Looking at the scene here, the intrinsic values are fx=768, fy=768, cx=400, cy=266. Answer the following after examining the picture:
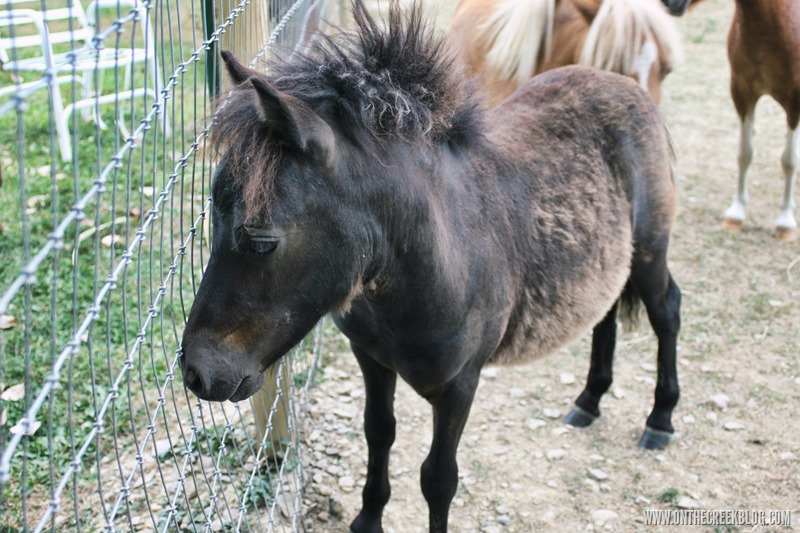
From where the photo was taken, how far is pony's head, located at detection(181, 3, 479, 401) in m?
1.74

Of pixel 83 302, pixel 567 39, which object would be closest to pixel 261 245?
pixel 83 302

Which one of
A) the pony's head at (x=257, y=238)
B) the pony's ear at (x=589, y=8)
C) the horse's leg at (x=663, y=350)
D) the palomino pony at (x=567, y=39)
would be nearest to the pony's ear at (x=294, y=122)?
the pony's head at (x=257, y=238)

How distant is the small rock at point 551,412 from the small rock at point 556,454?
273 millimetres

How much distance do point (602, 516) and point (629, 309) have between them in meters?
1.01

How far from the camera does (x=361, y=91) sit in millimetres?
1959

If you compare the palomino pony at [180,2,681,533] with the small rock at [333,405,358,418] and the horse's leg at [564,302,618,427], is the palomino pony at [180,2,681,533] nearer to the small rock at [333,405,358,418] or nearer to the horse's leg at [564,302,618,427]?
the horse's leg at [564,302,618,427]

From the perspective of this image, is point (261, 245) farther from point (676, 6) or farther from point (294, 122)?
point (676, 6)

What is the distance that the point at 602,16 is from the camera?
4.42 meters

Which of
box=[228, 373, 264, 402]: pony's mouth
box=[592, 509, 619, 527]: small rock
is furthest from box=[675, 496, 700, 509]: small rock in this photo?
box=[228, 373, 264, 402]: pony's mouth

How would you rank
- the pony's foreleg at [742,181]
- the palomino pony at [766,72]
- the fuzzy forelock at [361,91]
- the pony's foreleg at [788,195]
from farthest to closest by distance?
the pony's foreleg at [742,181] < the pony's foreleg at [788,195] < the palomino pony at [766,72] < the fuzzy forelock at [361,91]

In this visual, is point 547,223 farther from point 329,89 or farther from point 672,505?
point 672,505

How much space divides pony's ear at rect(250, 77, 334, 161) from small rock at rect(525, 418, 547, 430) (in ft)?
7.83

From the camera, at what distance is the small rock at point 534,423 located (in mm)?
3796

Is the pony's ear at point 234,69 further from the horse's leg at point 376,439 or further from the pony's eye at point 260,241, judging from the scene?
the horse's leg at point 376,439
